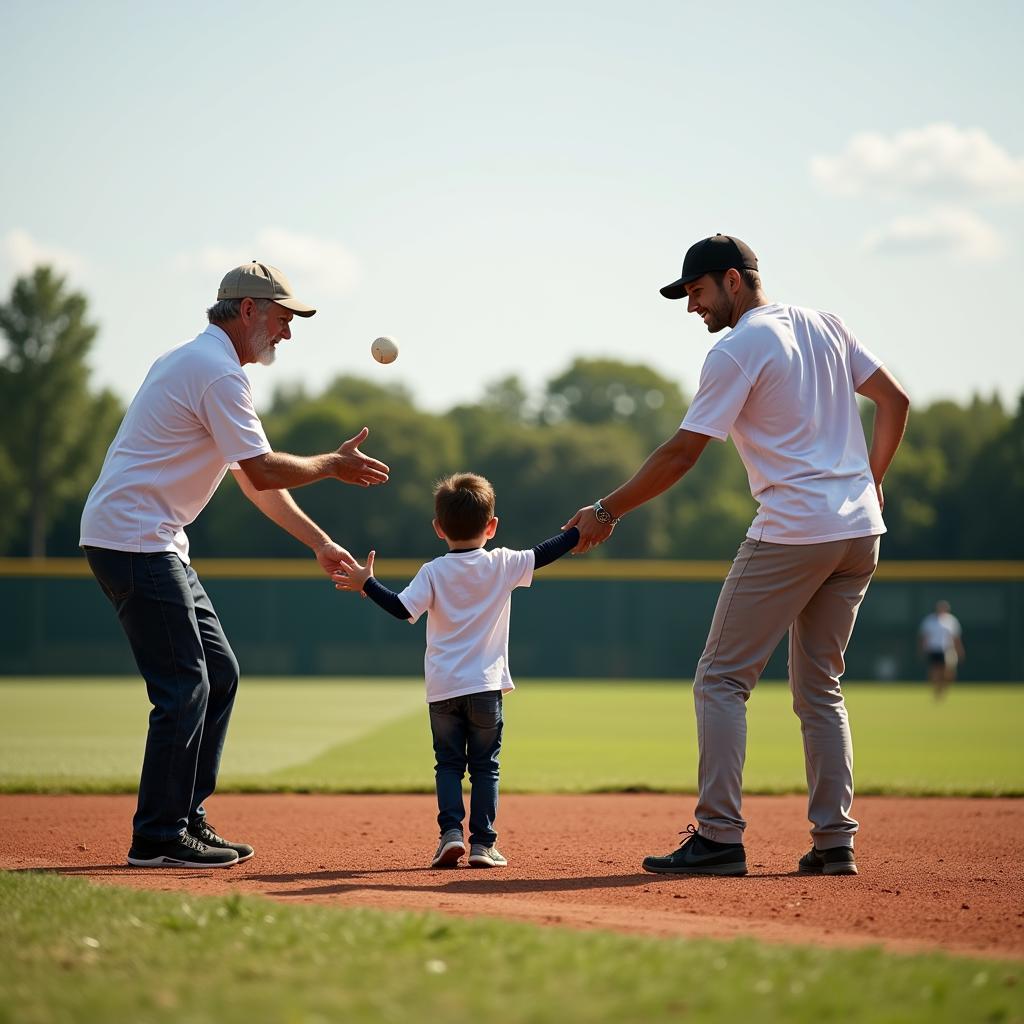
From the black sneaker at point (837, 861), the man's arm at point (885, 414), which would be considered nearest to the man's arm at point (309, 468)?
the man's arm at point (885, 414)

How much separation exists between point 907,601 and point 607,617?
6.63 m

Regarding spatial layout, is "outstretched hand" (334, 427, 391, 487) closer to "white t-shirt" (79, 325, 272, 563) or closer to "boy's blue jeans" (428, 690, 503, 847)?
"white t-shirt" (79, 325, 272, 563)

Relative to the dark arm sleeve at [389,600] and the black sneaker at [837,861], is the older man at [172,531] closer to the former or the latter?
the dark arm sleeve at [389,600]

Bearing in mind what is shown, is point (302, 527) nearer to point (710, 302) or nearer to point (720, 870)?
point (710, 302)

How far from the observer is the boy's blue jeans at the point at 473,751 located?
5.21 meters

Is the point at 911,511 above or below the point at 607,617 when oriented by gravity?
above

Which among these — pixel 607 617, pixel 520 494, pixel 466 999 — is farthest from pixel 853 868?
pixel 520 494

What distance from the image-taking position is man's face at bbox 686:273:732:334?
5203mm

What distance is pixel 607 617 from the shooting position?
29.7 m

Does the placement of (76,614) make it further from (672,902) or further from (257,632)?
(672,902)

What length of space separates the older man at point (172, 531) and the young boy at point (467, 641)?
1.08ft

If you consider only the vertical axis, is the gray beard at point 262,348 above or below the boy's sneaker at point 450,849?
above

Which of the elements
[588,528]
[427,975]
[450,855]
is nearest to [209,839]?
[450,855]

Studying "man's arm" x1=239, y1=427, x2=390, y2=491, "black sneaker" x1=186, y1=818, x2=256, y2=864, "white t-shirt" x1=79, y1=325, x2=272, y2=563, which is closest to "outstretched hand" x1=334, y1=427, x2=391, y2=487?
"man's arm" x1=239, y1=427, x2=390, y2=491
